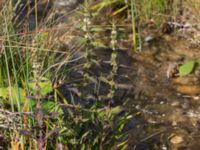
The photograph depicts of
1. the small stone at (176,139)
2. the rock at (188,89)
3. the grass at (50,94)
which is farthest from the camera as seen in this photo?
the rock at (188,89)

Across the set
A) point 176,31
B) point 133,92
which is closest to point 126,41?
point 176,31

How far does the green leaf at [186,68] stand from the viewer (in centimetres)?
337

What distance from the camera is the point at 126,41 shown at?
3818mm

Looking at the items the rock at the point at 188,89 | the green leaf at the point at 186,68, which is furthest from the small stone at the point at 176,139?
the green leaf at the point at 186,68

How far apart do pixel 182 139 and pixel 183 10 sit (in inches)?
50.4

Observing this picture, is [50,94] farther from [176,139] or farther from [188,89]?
[188,89]

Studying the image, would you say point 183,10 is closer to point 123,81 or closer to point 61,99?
point 123,81

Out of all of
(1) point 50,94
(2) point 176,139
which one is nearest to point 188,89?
(2) point 176,139

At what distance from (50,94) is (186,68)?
98 centimetres

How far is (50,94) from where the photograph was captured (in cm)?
292

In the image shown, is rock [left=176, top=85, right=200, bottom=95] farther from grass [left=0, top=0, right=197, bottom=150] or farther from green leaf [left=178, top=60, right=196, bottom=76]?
grass [left=0, top=0, right=197, bottom=150]

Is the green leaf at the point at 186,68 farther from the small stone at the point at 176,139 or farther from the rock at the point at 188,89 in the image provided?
the small stone at the point at 176,139

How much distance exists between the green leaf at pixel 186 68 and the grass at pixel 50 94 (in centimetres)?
39

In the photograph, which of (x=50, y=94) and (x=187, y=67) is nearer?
(x=50, y=94)
